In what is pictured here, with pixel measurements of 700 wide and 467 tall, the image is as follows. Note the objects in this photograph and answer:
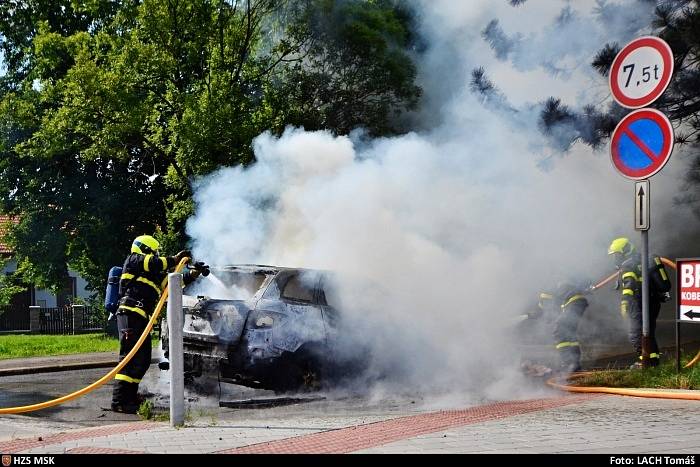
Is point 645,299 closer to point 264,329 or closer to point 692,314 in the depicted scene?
point 692,314

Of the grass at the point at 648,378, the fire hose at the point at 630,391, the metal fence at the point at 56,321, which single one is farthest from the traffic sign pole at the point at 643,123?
the metal fence at the point at 56,321

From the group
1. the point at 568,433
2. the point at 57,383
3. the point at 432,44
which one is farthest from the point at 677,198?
the point at 57,383

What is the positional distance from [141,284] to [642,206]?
17.4 ft

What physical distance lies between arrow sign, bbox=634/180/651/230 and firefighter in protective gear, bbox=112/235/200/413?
15.4 feet

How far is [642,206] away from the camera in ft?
28.5

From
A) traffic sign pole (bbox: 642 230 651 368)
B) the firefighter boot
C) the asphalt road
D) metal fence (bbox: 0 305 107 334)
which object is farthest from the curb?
A: metal fence (bbox: 0 305 107 334)

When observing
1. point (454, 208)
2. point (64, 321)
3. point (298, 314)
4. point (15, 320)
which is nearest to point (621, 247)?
point (454, 208)

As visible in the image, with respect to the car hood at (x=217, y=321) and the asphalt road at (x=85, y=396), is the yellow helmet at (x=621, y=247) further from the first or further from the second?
the car hood at (x=217, y=321)

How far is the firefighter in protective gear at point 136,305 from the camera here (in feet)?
27.6

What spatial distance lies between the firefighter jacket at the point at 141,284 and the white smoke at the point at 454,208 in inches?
82.6

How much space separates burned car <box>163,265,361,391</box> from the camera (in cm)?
840

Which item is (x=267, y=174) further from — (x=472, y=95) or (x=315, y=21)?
(x=315, y=21)

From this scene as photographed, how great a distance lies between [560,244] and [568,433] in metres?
7.90

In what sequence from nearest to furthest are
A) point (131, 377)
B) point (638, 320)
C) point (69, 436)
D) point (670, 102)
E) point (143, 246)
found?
point (69, 436)
point (131, 377)
point (143, 246)
point (638, 320)
point (670, 102)
